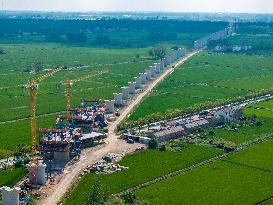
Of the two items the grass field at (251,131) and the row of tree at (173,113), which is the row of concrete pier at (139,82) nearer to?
the row of tree at (173,113)

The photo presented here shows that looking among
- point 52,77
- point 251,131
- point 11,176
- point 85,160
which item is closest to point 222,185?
point 85,160

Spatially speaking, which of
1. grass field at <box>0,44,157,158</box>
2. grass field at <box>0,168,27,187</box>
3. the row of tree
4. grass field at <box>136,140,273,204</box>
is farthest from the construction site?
grass field at <box>136,140,273,204</box>

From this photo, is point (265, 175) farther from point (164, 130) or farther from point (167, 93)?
point (167, 93)

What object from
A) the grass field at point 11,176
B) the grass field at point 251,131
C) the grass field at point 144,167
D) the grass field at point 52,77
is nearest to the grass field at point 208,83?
the grass field at point 52,77

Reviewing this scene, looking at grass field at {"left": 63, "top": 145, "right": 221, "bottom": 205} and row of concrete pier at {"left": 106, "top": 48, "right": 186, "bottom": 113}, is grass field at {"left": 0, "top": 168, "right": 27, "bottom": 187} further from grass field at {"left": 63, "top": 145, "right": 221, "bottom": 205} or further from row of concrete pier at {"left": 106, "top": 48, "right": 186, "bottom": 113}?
row of concrete pier at {"left": 106, "top": 48, "right": 186, "bottom": 113}

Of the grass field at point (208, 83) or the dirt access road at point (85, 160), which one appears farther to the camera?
the grass field at point (208, 83)

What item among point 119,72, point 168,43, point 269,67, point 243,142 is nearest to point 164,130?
point 243,142
